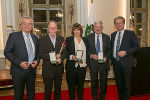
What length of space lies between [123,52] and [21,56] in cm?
155

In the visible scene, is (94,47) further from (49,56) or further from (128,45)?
(49,56)

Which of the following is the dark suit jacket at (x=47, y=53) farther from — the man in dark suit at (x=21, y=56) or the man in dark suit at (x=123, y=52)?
the man in dark suit at (x=123, y=52)

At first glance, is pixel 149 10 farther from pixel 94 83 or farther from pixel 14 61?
pixel 14 61

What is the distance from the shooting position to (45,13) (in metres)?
6.10

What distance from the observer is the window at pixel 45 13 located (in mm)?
5980

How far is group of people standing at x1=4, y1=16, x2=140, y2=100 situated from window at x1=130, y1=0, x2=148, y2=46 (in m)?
5.37

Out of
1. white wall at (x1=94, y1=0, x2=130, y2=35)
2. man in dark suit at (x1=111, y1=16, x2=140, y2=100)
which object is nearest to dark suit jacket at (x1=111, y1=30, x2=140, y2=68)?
man in dark suit at (x1=111, y1=16, x2=140, y2=100)

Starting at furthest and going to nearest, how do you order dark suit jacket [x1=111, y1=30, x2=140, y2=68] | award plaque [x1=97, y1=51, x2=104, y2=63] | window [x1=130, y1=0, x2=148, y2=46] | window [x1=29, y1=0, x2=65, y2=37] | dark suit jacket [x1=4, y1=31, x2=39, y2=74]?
window [x1=130, y1=0, x2=148, y2=46] < window [x1=29, y1=0, x2=65, y2=37] < dark suit jacket [x1=111, y1=30, x2=140, y2=68] < award plaque [x1=97, y1=51, x2=104, y2=63] < dark suit jacket [x1=4, y1=31, x2=39, y2=74]

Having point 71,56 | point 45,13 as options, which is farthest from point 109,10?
point 71,56

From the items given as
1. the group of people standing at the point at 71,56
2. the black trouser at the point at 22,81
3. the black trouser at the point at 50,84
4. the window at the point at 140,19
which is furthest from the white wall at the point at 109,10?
the black trouser at the point at 22,81

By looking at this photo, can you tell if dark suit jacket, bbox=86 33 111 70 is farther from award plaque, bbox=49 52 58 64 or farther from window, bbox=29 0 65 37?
window, bbox=29 0 65 37

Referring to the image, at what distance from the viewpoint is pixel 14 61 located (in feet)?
6.95

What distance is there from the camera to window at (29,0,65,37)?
5980 millimetres

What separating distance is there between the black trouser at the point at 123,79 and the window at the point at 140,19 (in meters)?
5.43
